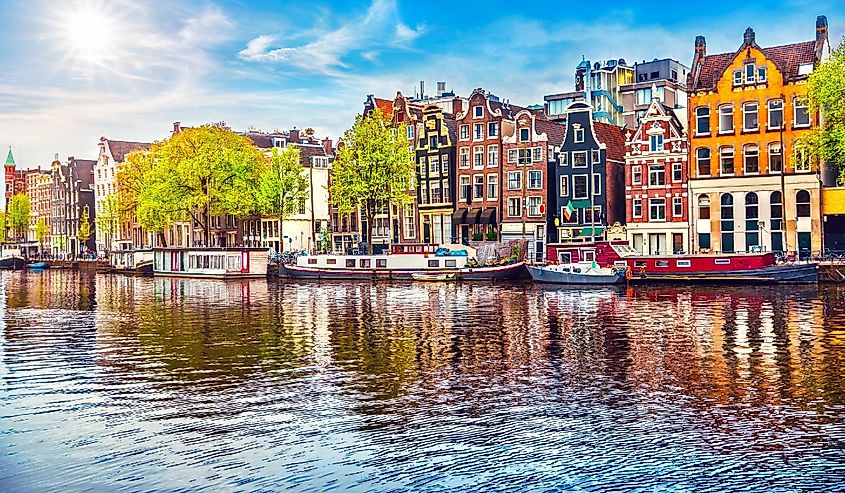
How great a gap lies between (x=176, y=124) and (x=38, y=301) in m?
85.4

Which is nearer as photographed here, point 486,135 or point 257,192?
point 486,135

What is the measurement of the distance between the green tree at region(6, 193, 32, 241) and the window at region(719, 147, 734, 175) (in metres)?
139

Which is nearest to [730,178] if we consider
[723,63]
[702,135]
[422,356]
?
[702,135]

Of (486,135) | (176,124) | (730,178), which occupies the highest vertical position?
(176,124)

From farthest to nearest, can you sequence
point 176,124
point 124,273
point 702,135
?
point 176,124
point 124,273
point 702,135

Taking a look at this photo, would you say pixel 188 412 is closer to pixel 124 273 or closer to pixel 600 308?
pixel 600 308

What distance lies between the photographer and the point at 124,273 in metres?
107

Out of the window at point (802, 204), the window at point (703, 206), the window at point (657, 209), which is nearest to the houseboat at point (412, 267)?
the window at point (657, 209)

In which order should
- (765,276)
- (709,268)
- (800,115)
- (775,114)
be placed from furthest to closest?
(775,114), (800,115), (709,268), (765,276)

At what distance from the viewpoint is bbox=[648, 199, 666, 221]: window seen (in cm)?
8125

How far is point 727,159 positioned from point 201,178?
172 feet

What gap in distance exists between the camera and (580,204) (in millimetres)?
85500

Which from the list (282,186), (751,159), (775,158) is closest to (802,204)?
(775,158)

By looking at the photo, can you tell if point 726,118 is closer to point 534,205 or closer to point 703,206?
point 703,206
